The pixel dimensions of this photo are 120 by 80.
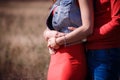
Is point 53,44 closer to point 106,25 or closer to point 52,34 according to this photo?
point 52,34

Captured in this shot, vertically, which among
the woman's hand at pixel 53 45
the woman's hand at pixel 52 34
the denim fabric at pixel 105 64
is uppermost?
the woman's hand at pixel 52 34

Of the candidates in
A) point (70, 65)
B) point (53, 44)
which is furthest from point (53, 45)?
point (70, 65)

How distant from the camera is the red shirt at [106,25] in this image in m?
3.92

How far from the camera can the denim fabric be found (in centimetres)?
397

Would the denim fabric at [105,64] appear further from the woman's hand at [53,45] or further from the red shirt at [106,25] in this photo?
the woman's hand at [53,45]

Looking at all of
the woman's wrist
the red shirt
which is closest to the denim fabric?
the red shirt

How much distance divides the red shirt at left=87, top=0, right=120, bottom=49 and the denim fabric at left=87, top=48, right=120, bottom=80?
0.04 m

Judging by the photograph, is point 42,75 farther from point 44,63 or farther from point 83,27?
point 83,27

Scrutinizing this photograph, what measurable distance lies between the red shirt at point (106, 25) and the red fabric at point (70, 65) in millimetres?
105

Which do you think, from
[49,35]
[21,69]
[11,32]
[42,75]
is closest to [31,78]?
[42,75]

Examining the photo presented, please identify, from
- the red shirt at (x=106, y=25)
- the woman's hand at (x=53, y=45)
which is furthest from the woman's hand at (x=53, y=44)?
the red shirt at (x=106, y=25)

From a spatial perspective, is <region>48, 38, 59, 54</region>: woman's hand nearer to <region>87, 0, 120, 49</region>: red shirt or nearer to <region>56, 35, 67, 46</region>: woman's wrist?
<region>56, 35, 67, 46</region>: woman's wrist

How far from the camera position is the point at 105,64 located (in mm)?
3969

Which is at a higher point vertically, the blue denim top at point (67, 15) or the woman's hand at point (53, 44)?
the blue denim top at point (67, 15)
